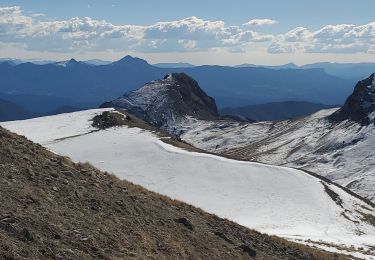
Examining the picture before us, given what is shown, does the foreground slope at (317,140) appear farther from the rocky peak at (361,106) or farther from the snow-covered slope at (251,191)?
the snow-covered slope at (251,191)

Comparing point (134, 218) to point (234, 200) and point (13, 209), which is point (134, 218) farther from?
point (234, 200)

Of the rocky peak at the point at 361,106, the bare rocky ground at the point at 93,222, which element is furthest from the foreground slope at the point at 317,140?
the bare rocky ground at the point at 93,222

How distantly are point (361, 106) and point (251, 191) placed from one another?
356 ft

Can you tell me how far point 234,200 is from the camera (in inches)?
1734

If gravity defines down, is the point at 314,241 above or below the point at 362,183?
Result: above

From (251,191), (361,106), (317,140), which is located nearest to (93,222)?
(251,191)

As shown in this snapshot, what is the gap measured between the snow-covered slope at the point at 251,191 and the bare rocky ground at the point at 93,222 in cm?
1235

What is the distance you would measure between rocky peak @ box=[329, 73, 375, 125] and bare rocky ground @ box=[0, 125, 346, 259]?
4731 inches

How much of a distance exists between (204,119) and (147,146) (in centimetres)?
12779

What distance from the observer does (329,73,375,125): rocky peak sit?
13865cm

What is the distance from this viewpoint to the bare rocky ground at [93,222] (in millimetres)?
13594

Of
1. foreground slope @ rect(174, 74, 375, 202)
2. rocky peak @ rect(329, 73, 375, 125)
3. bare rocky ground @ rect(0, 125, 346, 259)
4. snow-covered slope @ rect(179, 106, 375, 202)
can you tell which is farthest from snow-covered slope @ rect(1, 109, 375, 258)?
rocky peak @ rect(329, 73, 375, 125)

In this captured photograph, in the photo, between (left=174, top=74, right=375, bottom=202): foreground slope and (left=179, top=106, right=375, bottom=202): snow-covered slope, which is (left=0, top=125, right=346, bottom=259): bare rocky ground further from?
(left=179, top=106, right=375, bottom=202): snow-covered slope

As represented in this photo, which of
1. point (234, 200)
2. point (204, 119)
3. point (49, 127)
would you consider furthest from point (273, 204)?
point (204, 119)
